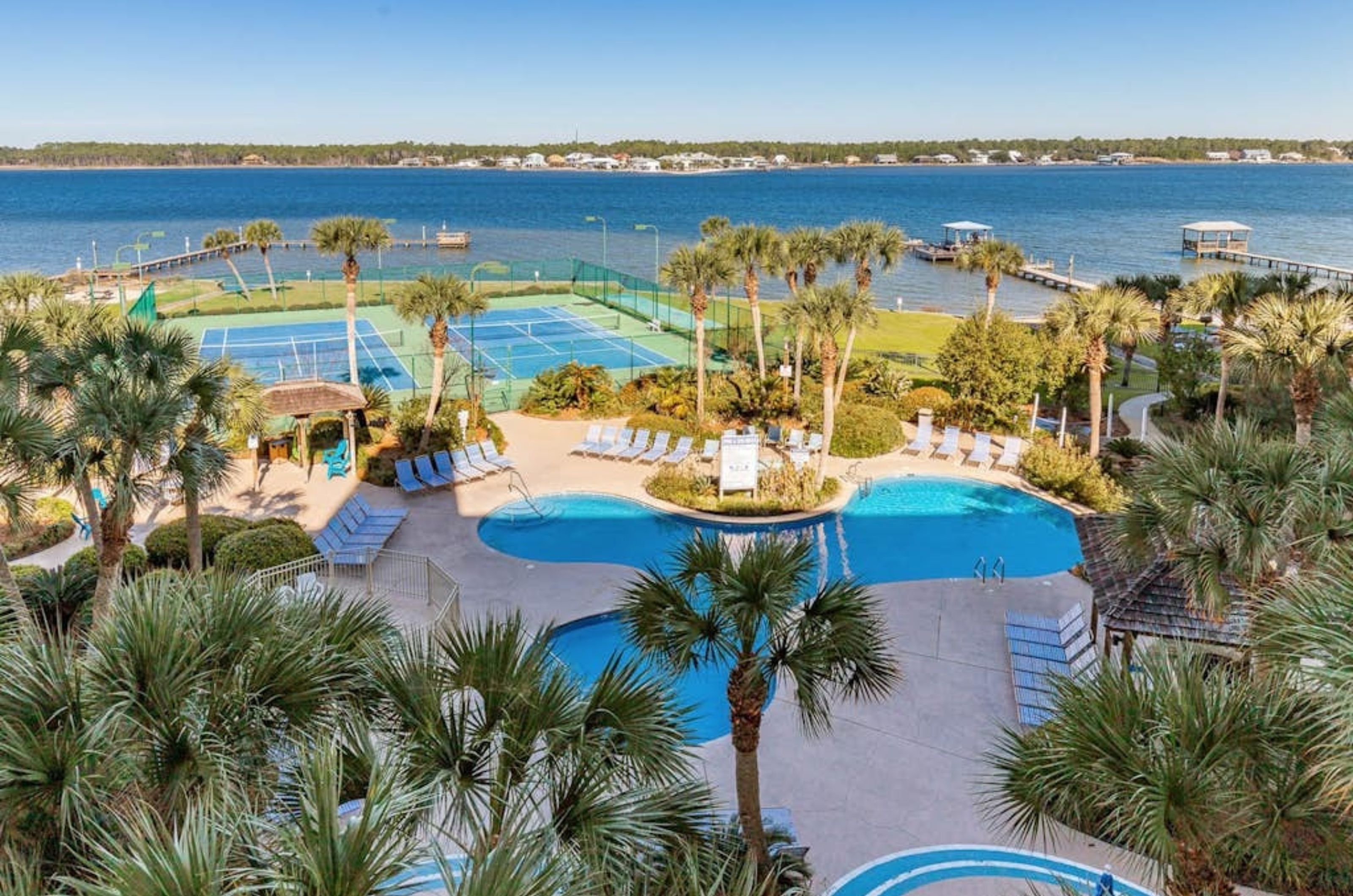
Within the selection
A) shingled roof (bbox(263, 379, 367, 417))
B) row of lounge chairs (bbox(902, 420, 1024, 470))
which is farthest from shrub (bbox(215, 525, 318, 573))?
row of lounge chairs (bbox(902, 420, 1024, 470))

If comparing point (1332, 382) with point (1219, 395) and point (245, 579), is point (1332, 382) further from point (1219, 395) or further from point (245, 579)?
point (245, 579)

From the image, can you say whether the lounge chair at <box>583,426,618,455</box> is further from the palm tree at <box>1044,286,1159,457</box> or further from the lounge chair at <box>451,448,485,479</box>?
the palm tree at <box>1044,286,1159,457</box>

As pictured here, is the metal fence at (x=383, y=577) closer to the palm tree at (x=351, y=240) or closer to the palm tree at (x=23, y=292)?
the palm tree at (x=351, y=240)

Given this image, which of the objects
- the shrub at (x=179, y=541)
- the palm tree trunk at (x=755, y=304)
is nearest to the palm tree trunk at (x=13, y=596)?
the shrub at (x=179, y=541)

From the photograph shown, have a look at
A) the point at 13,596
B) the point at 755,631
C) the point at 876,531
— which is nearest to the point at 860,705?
the point at 755,631

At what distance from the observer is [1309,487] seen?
870cm

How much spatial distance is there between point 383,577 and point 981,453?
13196 mm

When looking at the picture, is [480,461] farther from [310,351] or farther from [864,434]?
[310,351]

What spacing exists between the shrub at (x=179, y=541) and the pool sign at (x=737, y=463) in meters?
8.73

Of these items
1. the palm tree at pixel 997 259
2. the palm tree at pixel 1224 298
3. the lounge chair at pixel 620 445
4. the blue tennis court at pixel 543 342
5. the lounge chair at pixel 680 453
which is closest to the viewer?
the palm tree at pixel 1224 298

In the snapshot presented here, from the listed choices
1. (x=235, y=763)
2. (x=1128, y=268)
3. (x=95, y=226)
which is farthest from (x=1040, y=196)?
(x=235, y=763)

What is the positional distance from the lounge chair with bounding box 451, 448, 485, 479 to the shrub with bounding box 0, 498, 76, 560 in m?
6.99

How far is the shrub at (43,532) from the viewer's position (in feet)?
53.1

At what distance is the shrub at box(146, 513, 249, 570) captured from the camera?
591 inches
